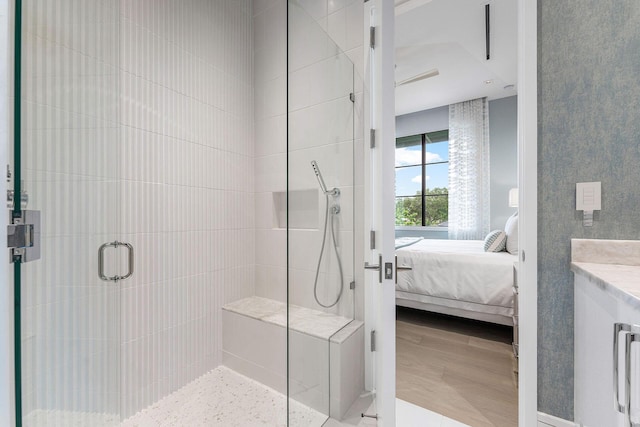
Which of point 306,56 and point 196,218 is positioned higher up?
point 306,56

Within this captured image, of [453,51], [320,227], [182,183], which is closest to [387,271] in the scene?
[320,227]

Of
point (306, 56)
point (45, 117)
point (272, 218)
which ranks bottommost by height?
point (272, 218)

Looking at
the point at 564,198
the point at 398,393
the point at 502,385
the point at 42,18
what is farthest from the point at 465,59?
the point at 42,18

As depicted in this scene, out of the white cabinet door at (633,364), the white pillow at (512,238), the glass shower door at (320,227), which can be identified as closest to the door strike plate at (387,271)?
the glass shower door at (320,227)

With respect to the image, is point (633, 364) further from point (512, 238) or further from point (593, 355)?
point (512, 238)

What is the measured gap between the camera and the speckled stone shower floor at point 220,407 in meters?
1.52

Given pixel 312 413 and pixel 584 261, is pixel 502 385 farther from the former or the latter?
pixel 312 413

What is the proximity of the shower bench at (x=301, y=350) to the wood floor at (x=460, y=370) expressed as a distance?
481 millimetres

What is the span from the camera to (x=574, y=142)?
1184mm

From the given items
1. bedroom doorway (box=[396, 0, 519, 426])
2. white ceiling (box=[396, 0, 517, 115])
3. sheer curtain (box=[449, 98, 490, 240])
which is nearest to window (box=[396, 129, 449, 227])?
bedroom doorway (box=[396, 0, 519, 426])

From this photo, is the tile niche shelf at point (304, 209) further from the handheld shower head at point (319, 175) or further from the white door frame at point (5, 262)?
the white door frame at point (5, 262)

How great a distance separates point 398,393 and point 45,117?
2016mm

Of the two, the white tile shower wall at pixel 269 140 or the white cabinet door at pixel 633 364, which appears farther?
the white tile shower wall at pixel 269 140

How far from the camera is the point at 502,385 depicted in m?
1.75
